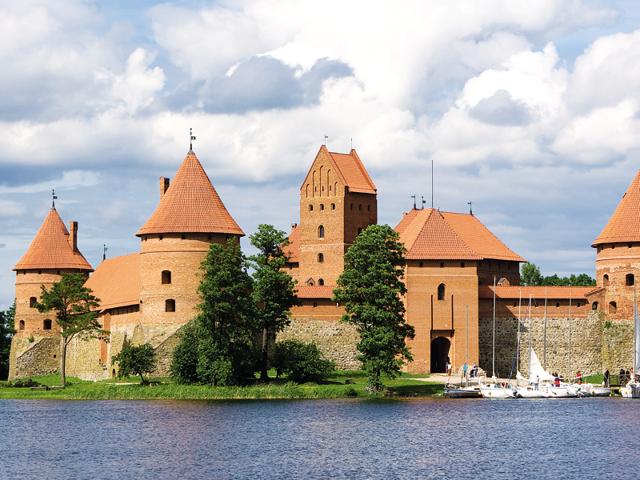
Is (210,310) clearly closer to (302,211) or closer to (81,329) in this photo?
(81,329)

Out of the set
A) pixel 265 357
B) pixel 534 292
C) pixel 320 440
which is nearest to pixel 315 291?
pixel 265 357

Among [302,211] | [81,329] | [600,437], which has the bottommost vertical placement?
[600,437]

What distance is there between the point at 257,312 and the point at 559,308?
15.5 m

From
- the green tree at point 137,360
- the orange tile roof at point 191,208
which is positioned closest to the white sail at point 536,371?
the orange tile roof at point 191,208

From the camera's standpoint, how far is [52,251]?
236 ft

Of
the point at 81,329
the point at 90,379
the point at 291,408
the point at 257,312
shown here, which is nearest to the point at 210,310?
the point at 257,312

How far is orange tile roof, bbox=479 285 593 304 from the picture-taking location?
61.0 meters

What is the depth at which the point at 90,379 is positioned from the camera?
6519 cm

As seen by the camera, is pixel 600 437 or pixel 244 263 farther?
pixel 244 263

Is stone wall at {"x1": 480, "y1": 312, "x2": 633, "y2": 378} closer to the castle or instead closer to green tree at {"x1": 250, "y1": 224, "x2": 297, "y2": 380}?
the castle

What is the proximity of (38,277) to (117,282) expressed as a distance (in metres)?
5.59

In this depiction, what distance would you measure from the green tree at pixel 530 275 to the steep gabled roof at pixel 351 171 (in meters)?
31.9

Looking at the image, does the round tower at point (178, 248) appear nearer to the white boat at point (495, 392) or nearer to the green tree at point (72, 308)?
the green tree at point (72, 308)

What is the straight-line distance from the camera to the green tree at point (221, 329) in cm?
5131
